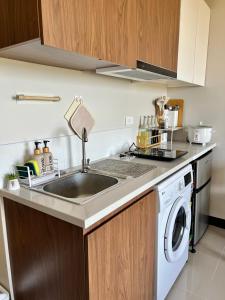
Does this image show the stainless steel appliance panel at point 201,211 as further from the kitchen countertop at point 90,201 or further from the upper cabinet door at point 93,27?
the upper cabinet door at point 93,27

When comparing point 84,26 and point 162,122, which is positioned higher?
point 84,26

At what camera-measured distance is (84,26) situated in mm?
1010

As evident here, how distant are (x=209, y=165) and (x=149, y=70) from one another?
1334mm

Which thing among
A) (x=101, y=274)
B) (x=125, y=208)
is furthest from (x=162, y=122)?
(x=101, y=274)

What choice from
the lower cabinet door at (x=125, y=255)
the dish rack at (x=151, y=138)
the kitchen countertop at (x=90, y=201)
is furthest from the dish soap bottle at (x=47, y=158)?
the dish rack at (x=151, y=138)

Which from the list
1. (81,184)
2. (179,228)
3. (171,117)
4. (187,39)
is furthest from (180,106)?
(81,184)

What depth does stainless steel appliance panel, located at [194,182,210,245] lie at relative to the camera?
81.3 inches

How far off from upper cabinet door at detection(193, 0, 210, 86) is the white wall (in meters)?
0.07

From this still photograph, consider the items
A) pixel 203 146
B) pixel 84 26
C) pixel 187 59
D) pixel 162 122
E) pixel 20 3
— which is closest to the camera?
pixel 20 3

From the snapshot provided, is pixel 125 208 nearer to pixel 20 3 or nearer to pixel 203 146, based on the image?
pixel 20 3

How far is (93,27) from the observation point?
106cm

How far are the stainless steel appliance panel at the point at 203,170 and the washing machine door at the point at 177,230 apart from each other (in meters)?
0.37

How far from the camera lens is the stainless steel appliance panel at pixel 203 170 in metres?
2.01

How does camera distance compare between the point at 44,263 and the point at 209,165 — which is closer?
the point at 44,263
